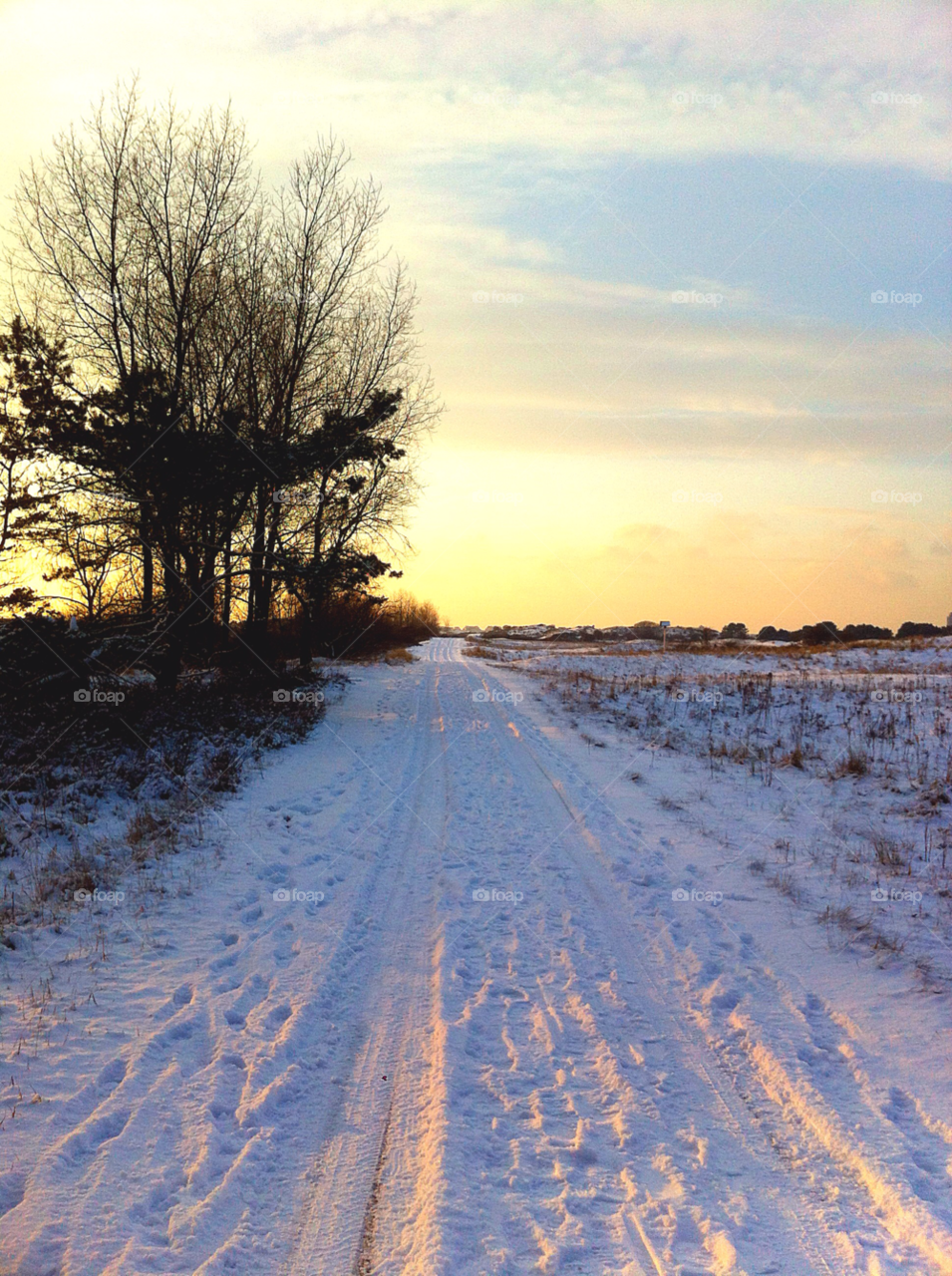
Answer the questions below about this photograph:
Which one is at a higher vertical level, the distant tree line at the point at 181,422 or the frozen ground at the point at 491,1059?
the distant tree line at the point at 181,422

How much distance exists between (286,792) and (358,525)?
44.3ft

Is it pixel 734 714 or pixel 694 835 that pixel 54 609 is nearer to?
pixel 694 835

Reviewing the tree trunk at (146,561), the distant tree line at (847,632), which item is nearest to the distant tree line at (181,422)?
the tree trunk at (146,561)

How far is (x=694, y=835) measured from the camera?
9539 mm

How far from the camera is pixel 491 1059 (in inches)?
185

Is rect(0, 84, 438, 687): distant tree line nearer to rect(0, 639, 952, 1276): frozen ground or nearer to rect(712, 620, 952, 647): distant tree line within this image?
rect(0, 639, 952, 1276): frozen ground

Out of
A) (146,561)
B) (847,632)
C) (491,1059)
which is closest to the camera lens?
(491,1059)

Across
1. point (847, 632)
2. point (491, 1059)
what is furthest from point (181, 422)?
point (847, 632)

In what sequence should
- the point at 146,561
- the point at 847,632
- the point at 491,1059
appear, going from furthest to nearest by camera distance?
1. the point at 847,632
2. the point at 146,561
3. the point at 491,1059

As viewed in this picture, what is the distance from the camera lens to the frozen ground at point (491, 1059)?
337cm

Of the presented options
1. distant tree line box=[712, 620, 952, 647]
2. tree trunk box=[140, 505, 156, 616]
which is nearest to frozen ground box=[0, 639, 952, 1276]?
tree trunk box=[140, 505, 156, 616]

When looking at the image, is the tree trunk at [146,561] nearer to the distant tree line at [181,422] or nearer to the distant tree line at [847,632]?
the distant tree line at [181,422]

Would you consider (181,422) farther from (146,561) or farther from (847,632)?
(847,632)

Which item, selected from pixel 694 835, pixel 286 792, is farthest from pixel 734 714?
pixel 286 792
